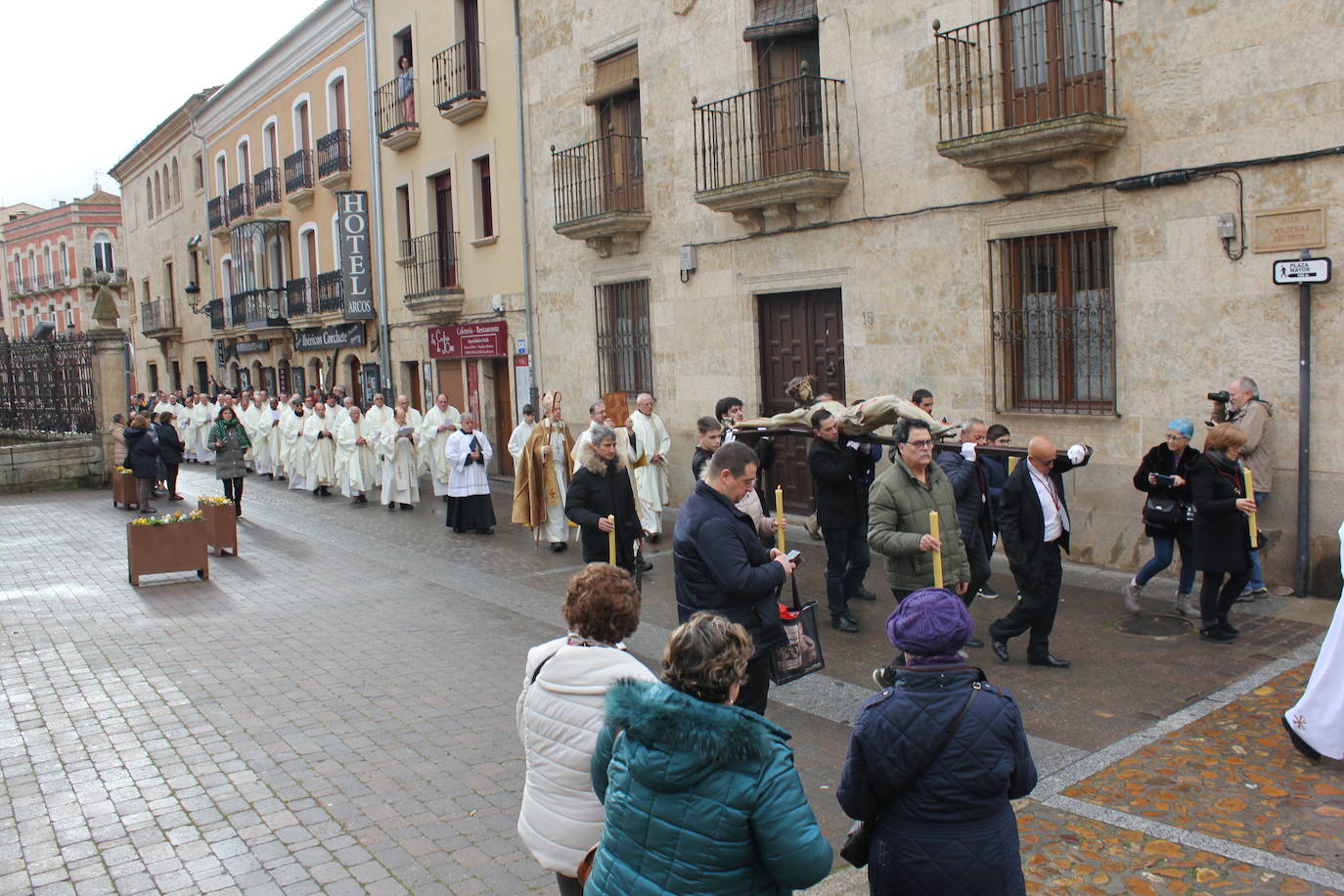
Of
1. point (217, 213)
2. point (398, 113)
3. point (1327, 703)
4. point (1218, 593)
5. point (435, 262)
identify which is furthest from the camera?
point (217, 213)

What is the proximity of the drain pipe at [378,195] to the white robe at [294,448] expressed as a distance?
337 cm

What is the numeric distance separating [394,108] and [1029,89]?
15.2 metres

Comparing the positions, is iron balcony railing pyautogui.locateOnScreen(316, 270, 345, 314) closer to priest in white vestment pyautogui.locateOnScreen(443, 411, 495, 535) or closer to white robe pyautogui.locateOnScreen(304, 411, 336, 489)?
white robe pyautogui.locateOnScreen(304, 411, 336, 489)

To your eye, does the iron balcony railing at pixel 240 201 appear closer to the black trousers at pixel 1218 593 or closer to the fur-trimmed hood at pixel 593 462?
the fur-trimmed hood at pixel 593 462

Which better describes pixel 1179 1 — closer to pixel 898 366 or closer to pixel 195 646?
pixel 898 366

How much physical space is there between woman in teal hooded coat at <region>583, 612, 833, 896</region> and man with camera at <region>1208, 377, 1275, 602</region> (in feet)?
24.4

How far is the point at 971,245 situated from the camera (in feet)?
36.0

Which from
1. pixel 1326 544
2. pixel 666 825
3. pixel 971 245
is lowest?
pixel 1326 544

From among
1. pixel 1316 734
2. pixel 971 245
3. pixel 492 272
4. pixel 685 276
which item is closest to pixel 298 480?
pixel 492 272


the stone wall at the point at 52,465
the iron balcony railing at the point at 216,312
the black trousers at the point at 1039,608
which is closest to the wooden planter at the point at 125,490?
the stone wall at the point at 52,465

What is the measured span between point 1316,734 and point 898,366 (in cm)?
689

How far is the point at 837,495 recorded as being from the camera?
332 inches

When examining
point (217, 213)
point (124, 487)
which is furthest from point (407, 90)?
point (217, 213)

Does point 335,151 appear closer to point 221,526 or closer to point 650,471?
point 221,526
